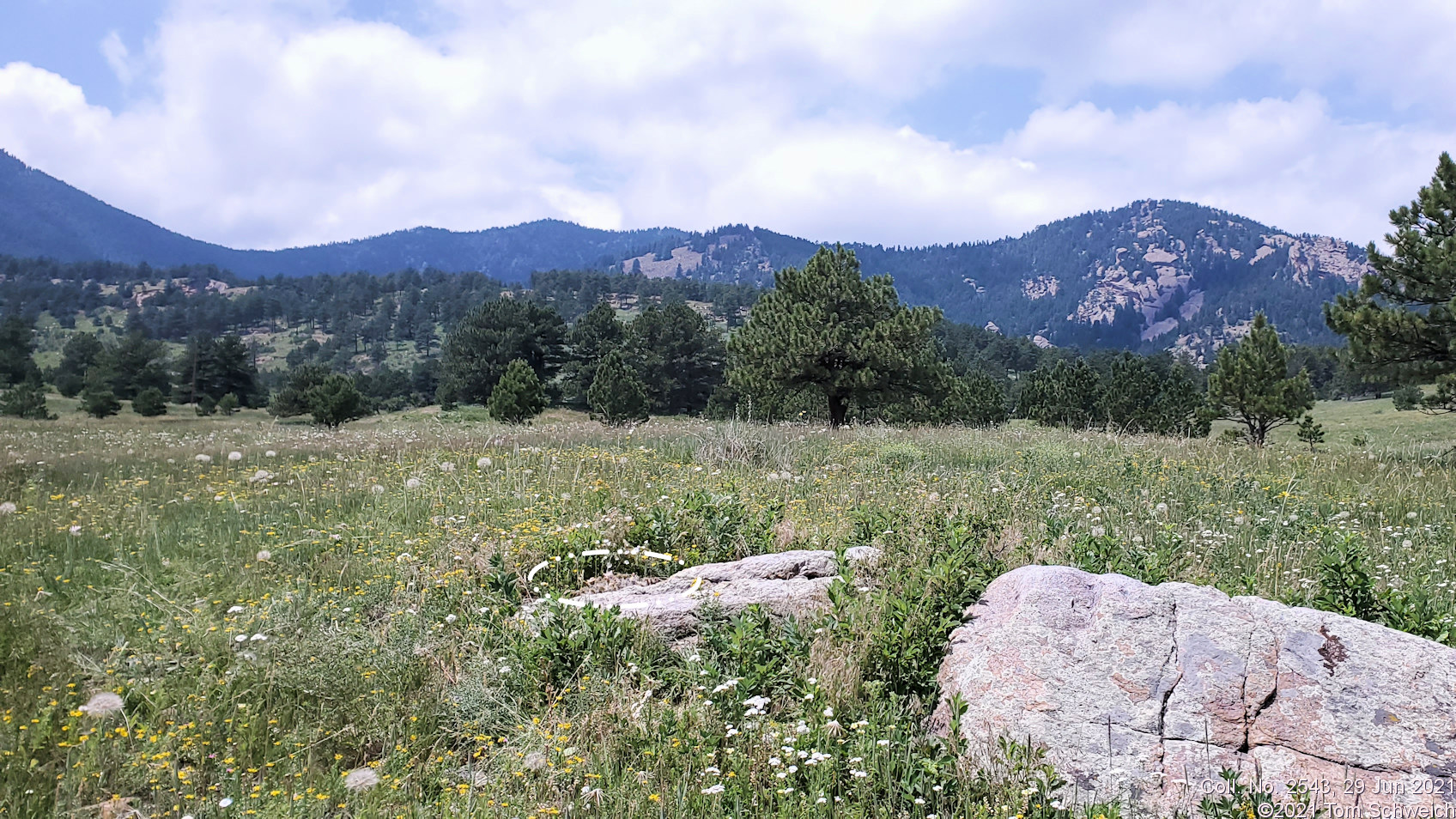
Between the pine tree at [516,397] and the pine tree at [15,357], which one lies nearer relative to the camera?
the pine tree at [516,397]

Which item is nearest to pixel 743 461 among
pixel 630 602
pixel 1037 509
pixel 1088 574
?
pixel 1037 509

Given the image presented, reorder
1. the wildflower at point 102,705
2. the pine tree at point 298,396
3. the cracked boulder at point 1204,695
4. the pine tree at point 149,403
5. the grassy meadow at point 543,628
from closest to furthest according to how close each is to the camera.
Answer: the cracked boulder at point 1204,695 < the grassy meadow at point 543,628 < the wildflower at point 102,705 < the pine tree at point 149,403 < the pine tree at point 298,396

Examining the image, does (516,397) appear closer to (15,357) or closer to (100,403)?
(100,403)

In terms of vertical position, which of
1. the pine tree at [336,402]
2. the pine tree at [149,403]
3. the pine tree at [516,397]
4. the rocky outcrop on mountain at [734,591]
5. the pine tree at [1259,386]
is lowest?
the pine tree at [149,403]

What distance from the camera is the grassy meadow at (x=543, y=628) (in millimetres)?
3020

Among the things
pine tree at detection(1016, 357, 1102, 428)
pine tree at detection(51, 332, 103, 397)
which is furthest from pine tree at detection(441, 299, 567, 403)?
pine tree at detection(1016, 357, 1102, 428)

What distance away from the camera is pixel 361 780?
310cm

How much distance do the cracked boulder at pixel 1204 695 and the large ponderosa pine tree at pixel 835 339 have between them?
18.1m

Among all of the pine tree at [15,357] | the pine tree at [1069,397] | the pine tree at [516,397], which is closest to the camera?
the pine tree at [516,397]

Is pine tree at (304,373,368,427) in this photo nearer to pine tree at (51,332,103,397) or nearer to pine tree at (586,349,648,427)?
pine tree at (586,349,648,427)

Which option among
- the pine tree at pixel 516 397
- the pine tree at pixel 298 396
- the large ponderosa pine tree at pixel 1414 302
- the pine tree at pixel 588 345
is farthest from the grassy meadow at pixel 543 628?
the pine tree at pixel 588 345

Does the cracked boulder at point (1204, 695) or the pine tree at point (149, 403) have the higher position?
the cracked boulder at point (1204, 695)

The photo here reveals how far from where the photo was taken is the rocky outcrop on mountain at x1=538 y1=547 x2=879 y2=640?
168 inches

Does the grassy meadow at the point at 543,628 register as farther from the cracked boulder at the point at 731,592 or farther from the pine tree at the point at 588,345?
the pine tree at the point at 588,345
